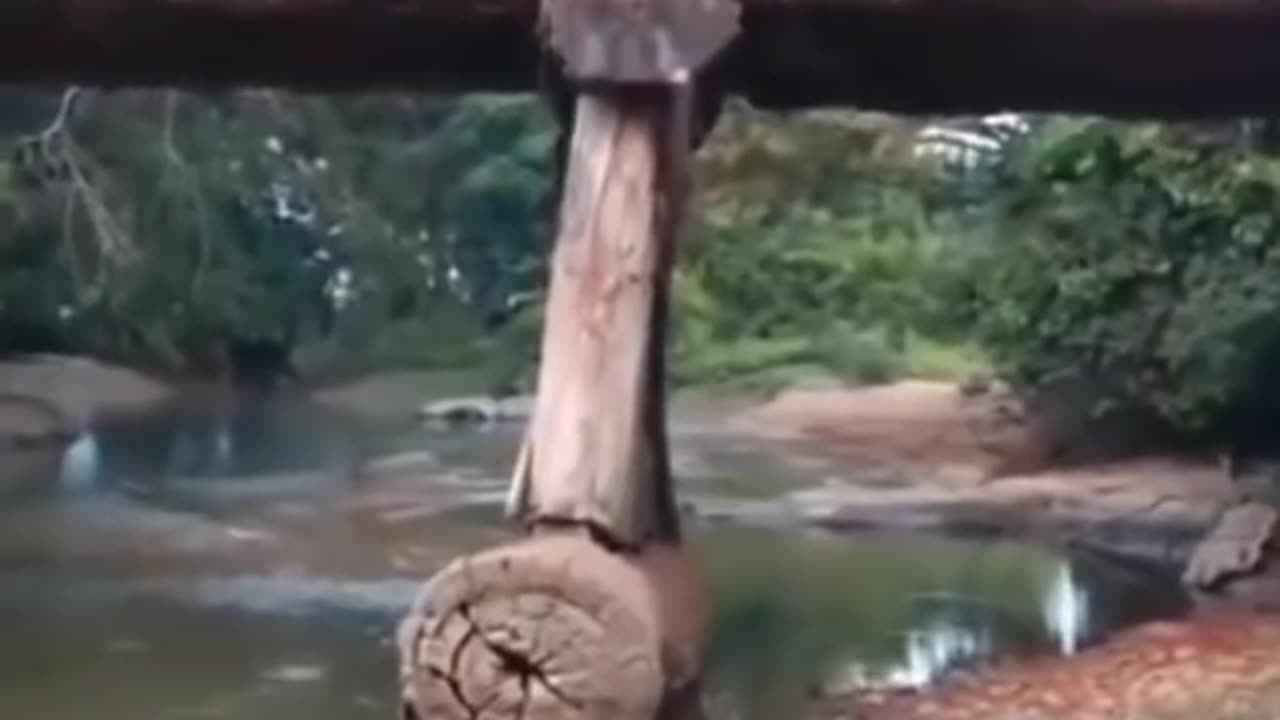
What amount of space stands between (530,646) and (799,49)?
128 inches

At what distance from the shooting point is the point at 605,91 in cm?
570

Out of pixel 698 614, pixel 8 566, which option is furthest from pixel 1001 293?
pixel 698 614

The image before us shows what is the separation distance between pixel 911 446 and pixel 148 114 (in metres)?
6.65

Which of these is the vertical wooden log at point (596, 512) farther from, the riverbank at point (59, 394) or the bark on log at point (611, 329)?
the riverbank at point (59, 394)

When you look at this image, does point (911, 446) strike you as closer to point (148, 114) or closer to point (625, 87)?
point (148, 114)

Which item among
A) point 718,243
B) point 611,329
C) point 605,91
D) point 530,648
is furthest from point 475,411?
point 530,648

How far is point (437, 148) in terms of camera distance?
23.6m

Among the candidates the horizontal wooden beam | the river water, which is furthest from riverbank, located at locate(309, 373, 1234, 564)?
the horizontal wooden beam

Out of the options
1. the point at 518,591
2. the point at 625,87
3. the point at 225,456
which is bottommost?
the point at 225,456

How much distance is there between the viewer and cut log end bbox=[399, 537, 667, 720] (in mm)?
4816

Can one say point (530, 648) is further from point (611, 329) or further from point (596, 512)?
point (611, 329)

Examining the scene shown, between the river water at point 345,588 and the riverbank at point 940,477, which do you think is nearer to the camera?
the river water at point 345,588

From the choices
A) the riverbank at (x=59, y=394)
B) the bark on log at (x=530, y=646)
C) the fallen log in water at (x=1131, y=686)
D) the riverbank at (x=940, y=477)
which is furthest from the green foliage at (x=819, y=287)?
the bark on log at (x=530, y=646)

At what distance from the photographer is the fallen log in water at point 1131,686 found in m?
6.97
